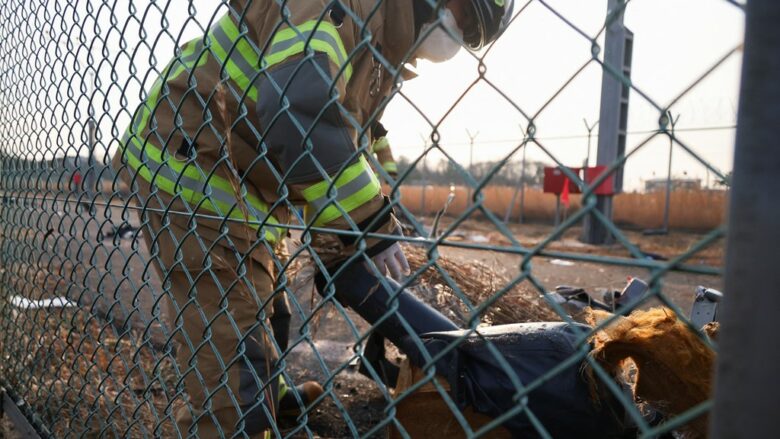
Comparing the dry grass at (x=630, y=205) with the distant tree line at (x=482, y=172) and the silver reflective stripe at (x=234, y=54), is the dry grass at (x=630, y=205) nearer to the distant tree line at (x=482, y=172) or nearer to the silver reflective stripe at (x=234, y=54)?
the distant tree line at (x=482, y=172)

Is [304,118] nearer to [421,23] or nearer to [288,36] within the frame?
[288,36]

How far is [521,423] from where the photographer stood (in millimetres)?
1640

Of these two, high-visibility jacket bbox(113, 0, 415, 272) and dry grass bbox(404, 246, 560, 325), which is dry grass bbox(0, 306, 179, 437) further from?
dry grass bbox(404, 246, 560, 325)

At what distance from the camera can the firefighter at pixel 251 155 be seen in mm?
1499

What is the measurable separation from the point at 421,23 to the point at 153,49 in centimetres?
85

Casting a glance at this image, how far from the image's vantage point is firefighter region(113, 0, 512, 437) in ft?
4.92

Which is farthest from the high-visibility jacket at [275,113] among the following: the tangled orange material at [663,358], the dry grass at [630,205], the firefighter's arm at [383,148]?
the dry grass at [630,205]

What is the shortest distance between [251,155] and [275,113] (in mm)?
567

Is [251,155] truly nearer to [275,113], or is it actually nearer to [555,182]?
[275,113]

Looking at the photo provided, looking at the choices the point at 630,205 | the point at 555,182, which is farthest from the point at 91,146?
the point at 630,205

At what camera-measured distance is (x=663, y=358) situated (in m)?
1.38

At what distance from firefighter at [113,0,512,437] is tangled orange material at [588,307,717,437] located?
2.14 ft

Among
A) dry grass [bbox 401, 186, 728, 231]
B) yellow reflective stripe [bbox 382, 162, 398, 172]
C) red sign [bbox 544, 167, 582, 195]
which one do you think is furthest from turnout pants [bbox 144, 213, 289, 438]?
dry grass [bbox 401, 186, 728, 231]

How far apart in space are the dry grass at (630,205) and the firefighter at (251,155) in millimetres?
9646
